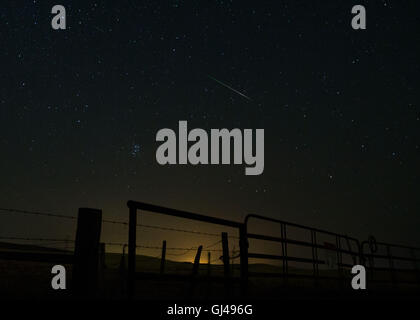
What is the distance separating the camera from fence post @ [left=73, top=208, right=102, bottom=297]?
11.8 ft

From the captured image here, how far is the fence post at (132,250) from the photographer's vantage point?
3.46m

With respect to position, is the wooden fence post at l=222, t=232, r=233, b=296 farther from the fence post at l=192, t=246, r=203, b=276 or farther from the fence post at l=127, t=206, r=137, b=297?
the fence post at l=127, t=206, r=137, b=297

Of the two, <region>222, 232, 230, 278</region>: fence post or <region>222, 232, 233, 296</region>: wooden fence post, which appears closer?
<region>222, 232, 233, 296</region>: wooden fence post

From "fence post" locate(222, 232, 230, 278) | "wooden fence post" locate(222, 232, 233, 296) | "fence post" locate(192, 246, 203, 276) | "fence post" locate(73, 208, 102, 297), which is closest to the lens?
"fence post" locate(73, 208, 102, 297)

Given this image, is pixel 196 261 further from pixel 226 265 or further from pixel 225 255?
pixel 226 265

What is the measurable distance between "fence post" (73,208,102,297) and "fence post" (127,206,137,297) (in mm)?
371

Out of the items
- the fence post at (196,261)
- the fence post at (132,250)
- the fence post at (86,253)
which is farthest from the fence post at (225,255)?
the fence post at (86,253)

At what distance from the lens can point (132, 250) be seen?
3.64 meters

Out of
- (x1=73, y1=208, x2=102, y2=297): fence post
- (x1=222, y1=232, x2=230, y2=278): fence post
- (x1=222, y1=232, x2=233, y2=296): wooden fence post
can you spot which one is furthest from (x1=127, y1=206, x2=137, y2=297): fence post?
(x1=222, y1=232, x2=230, y2=278): fence post

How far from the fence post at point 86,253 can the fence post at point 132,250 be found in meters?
0.37

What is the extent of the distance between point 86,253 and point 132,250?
1.45 feet
